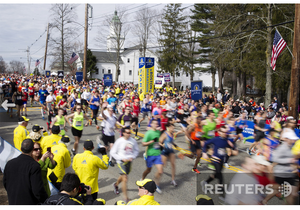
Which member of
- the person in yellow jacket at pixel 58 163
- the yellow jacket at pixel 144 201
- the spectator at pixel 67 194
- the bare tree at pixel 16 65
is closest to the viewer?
the spectator at pixel 67 194

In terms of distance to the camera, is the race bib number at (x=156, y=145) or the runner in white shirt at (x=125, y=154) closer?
the runner in white shirt at (x=125, y=154)

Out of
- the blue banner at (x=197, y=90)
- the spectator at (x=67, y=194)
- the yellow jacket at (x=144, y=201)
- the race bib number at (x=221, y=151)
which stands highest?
the blue banner at (x=197, y=90)

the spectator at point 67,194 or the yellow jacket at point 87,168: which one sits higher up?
the spectator at point 67,194

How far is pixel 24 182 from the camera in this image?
10.7ft

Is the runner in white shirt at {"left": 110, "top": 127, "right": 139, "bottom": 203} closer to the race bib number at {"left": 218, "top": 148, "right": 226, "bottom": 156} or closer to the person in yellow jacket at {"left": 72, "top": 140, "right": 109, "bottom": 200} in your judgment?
the person in yellow jacket at {"left": 72, "top": 140, "right": 109, "bottom": 200}

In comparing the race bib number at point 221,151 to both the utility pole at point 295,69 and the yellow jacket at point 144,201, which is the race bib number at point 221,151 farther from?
the utility pole at point 295,69

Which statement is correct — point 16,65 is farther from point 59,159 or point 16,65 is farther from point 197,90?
point 59,159

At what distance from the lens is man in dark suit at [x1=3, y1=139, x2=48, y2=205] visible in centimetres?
325

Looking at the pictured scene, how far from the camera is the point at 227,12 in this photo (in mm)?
25453

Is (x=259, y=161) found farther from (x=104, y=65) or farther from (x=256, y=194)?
(x=104, y=65)

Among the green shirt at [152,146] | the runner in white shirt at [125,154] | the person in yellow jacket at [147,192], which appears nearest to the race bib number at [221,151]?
the green shirt at [152,146]

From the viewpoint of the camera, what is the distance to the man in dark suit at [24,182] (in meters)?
3.25

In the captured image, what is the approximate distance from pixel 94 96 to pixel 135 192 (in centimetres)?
790

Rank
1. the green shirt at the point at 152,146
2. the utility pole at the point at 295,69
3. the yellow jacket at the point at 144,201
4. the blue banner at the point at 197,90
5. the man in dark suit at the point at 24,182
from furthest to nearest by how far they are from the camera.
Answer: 1. the blue banner at the point at 197,90
2. the utility pole at the point at 295,69
3. the green shirt at the point at 152,146
4. the man in dark suit at the point at 24,182
5. the yellow jacket at the point at 144,201
